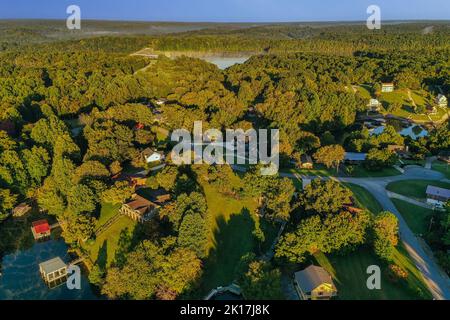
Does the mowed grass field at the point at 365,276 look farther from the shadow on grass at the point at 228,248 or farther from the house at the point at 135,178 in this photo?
the house at the point at 135,178

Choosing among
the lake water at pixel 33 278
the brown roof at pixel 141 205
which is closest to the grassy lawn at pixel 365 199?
the brown roof at pixel 141 205

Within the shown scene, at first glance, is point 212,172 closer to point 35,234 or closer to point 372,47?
point 35,234

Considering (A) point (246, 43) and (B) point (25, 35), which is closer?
(A) point (246, 43)

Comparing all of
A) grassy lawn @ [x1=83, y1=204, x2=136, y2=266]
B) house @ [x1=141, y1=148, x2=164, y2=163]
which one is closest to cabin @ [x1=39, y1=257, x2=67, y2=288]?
grassy lawn @ [x1=83, y1=204, x2=136, y2=266]

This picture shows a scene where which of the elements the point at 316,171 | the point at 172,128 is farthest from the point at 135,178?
the point at 316,171
